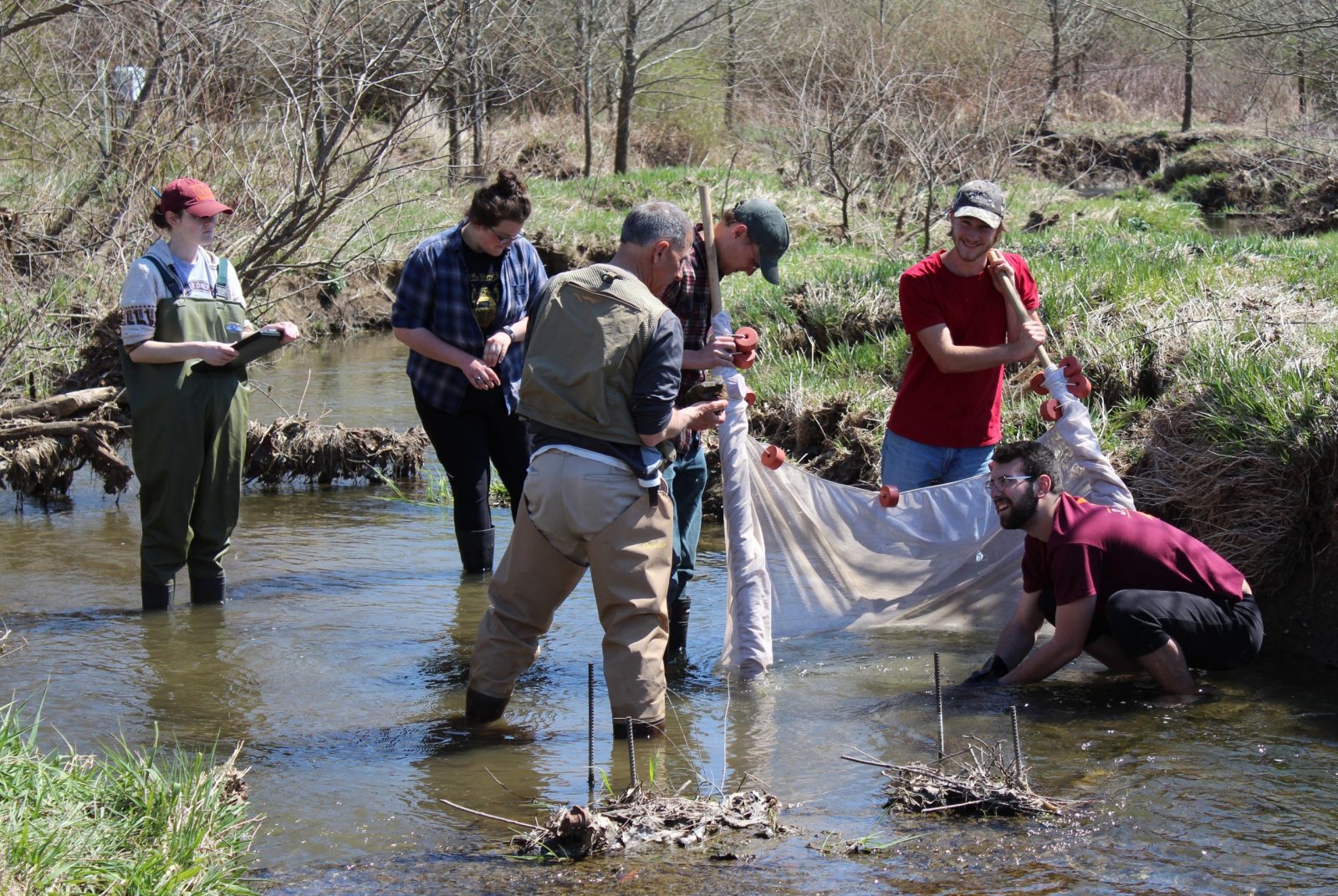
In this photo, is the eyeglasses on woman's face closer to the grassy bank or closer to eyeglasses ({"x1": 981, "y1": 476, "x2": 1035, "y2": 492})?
eyeglasses ({"x1": 981, "y1": 476, "x2": 1035, "y2": 492})

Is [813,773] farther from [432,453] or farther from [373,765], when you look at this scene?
[432,453]

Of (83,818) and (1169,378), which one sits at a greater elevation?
(1169,378)

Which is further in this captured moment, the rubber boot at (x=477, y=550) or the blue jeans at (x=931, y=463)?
the rubber boot at (x=477, y=550)

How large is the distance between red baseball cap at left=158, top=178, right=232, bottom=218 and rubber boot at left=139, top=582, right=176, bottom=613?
1.70 metres

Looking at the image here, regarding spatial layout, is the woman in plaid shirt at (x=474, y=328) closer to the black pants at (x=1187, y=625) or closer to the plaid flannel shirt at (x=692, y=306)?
the plaid flannel shirt at (x=692, y=306)

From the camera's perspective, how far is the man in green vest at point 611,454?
4109mm

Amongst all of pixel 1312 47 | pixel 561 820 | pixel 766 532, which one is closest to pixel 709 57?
pixel 1312 47

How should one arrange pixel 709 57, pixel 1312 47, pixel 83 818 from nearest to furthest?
pixel 83 818, pixel 1312 47, pixel 709 57

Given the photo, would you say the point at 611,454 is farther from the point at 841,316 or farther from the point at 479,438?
the point at 841,316

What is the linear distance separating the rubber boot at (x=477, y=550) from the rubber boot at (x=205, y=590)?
114cm

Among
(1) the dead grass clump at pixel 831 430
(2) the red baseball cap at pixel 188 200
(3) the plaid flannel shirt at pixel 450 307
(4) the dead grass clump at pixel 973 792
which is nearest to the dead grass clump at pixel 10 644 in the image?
(2) the red baseball cap at pixel 188 200

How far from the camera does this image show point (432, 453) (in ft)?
33.1

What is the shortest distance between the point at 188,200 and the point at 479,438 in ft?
5.18

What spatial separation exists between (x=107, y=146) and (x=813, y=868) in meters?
9.15
